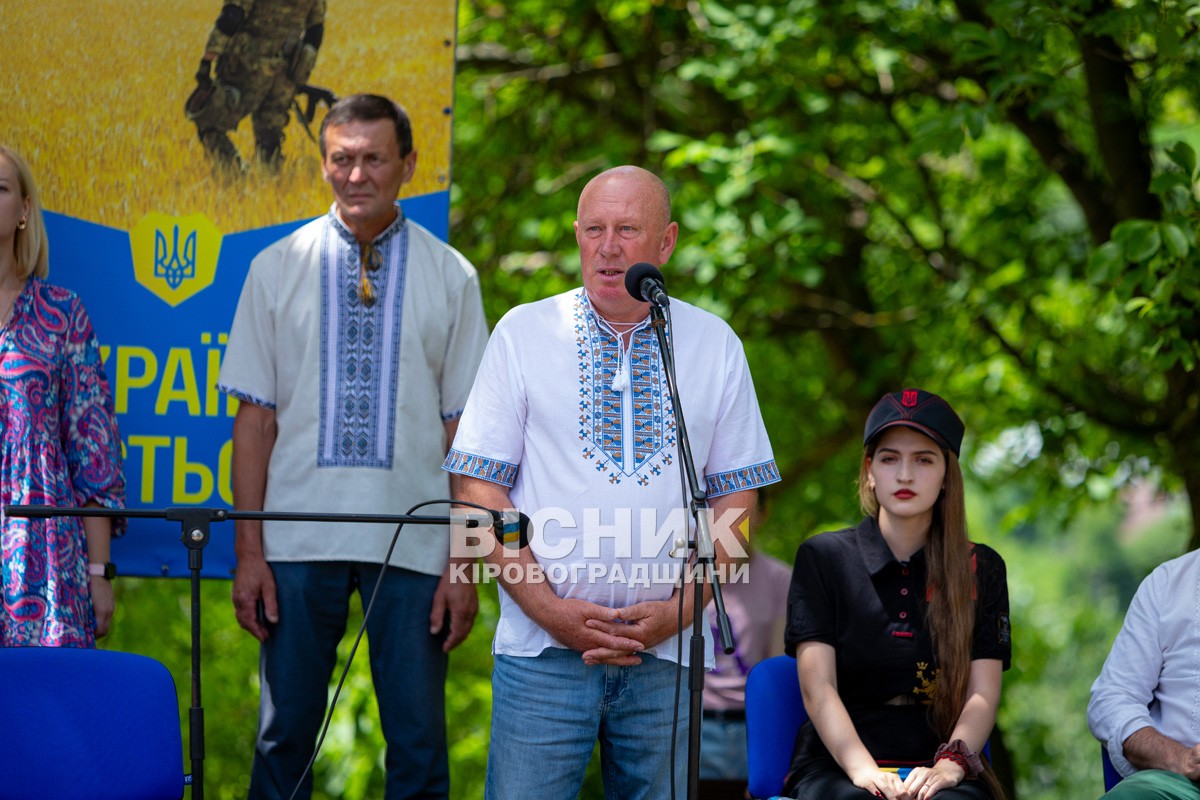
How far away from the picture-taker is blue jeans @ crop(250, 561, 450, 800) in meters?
3.76

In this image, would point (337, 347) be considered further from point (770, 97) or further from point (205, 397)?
point (770, 97)

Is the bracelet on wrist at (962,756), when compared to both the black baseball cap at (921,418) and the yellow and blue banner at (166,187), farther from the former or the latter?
the yellow and blue banner at (166,187)

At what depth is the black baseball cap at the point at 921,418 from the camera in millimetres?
3619

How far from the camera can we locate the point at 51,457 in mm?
3604

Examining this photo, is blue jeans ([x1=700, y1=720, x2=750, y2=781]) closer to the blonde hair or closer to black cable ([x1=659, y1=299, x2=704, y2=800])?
black cable ([x1=659, y1=299, x2=704, y2=800])

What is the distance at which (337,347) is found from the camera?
3875 mm

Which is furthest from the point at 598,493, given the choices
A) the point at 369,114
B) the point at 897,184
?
the point at 897,184

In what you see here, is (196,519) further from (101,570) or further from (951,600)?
(951,600)

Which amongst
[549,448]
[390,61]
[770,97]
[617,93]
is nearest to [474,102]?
[617,93]

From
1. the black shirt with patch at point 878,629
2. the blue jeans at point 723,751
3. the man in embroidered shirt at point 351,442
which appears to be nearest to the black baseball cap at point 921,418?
the black shirt with patch at point 878,629

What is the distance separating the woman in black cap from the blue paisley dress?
1808 mm

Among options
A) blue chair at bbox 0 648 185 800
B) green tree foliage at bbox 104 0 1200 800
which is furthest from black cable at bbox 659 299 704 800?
green tree foliage at bbox 104 0 1200 800

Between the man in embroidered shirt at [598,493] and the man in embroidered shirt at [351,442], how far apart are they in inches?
23.9

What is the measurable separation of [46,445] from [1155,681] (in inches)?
116
